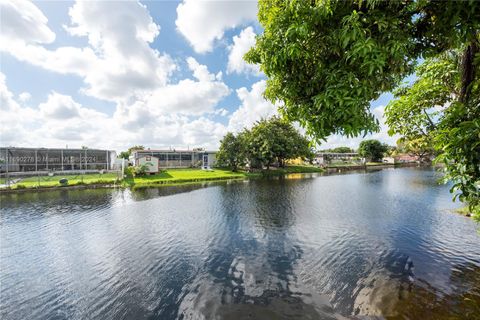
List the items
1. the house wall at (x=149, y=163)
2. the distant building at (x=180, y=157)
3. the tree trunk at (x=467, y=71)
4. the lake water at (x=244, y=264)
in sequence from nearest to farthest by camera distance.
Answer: the tree trunk at (x=467, y=71), the lake water at (x=244, y=264), the house wall at (x=149, y=163), the distant building at (x=180, y=157)

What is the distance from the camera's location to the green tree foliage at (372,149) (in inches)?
3718

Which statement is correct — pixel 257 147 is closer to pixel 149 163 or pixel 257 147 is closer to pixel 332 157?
pixel 149 163

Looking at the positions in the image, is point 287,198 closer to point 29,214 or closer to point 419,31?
point 419,31

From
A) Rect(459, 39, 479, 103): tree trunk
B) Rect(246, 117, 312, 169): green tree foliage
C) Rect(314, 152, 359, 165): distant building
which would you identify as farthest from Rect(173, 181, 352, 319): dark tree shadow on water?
Rect(314, 152, 359, 165): distant building

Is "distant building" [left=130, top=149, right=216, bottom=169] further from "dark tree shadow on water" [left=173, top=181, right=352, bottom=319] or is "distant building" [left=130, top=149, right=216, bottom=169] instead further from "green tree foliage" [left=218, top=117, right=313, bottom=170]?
"dark tree shadow on water" [left=173, top=181, right=352, bottom=319]

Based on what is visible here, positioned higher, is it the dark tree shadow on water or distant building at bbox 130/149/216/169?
distant building at bbox 130/149/216/169

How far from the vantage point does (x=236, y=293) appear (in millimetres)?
8359

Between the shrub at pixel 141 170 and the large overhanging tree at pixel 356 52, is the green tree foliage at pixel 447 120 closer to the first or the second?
the large overhanging tree at pixel 356 52

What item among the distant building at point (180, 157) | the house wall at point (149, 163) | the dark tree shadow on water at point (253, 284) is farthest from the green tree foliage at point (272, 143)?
the dark tree shadow on water at point (253, 284)

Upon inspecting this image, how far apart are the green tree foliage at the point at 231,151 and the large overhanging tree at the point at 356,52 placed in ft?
164

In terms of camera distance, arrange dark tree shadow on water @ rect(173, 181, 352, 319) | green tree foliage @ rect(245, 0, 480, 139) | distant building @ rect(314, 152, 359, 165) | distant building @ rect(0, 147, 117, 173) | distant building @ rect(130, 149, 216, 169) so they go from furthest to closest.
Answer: distant building @ rect(314, 152, 359, 165), distant building @ rect(130, 149, 216, 169), distant building @ rect(0, 147, 117, 173), dark tree shadow on water @ rect(173, 181, 352, 319), green tree foliage @ rect(245, 0, 480, 139)

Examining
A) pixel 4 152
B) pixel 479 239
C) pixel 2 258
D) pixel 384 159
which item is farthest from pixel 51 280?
pixel 384 159

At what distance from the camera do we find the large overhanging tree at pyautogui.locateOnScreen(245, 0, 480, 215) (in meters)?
3.30

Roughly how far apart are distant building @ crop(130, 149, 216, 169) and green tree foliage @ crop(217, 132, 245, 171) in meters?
8.78
